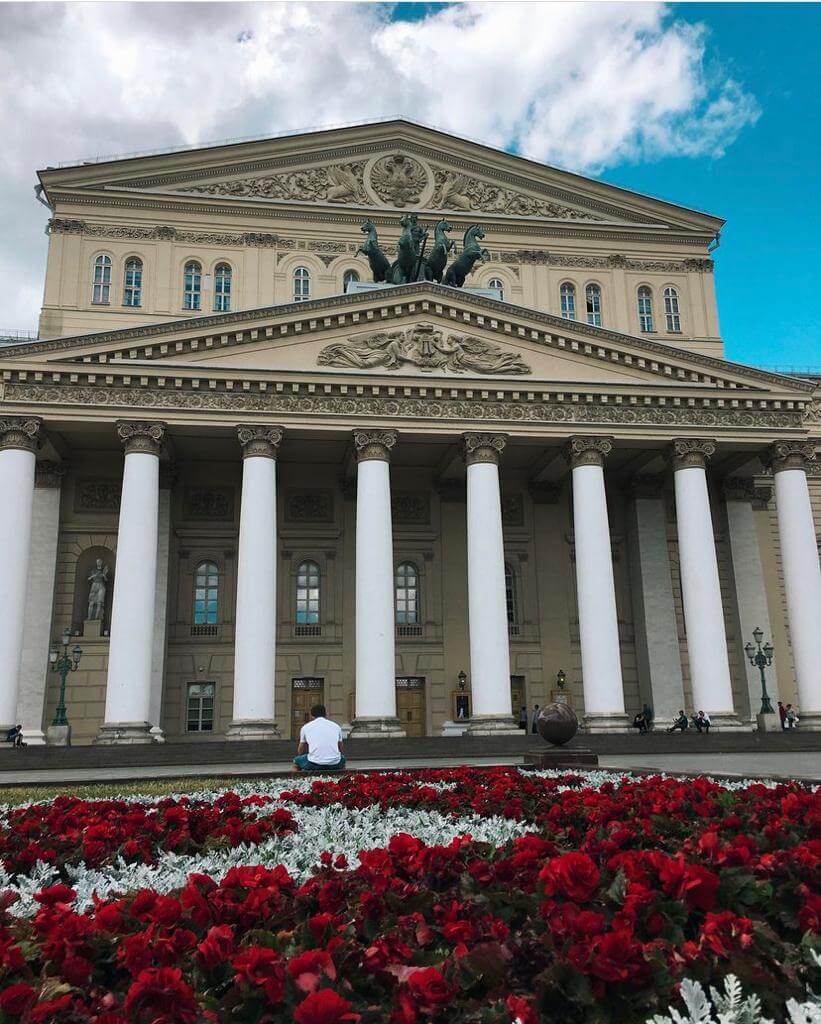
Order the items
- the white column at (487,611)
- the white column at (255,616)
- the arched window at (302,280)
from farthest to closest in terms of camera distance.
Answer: the arched window at (302,280) → the white column at (487,611) → the white column at (255,616)

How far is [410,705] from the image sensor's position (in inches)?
1356

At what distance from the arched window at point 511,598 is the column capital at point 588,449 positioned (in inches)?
270

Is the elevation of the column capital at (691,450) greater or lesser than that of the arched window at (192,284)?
lesser

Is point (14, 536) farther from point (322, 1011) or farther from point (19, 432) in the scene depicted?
point (322, 1011)

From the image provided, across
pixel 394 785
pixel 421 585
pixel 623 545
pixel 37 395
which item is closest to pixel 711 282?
pixel 623 545

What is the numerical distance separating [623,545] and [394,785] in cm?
2736

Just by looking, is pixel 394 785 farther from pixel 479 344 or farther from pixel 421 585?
pixel 421 585

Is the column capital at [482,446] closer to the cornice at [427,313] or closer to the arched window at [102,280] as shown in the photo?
the cornice at [427,313]

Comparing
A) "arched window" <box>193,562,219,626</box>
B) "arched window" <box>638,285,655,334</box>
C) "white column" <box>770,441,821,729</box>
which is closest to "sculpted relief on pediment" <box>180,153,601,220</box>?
"arched window" <box>638,285,655,334</box>

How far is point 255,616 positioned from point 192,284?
19.1m

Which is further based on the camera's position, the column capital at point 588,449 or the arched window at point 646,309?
the arched window at point 646,309

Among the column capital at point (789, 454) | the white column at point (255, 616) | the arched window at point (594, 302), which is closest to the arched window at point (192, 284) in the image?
the white column at point (255, 616)

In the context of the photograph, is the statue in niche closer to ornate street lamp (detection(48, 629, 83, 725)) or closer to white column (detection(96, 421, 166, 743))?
ornate street lamp (detection(48, 629, 83, 725))

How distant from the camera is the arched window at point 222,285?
4016cm
